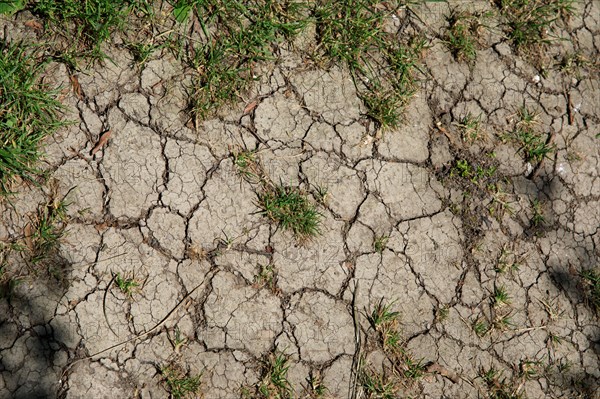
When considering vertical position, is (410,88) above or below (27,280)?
above

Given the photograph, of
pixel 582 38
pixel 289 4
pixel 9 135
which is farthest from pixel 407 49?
pixel 9 135

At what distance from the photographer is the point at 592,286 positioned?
3.50 meters

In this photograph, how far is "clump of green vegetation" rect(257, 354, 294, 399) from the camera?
301 cm

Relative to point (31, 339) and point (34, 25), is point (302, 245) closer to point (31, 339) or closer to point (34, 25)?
point (31, 339)

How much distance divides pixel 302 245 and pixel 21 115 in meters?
1.47

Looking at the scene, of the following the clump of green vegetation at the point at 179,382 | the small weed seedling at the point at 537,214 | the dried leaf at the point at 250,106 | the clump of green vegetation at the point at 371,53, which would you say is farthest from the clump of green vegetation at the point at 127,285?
the small weed seedling at the point at 537,214

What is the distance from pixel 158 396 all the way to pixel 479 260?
175cm

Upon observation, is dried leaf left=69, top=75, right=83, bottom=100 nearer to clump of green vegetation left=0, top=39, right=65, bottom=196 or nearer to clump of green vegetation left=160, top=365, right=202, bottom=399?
clump of green vegetation left=0, top=39, right=65, bottom=196

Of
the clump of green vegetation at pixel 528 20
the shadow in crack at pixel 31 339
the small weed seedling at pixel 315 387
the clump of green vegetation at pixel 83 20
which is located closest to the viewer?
the shadow in crack at pixel 31 339

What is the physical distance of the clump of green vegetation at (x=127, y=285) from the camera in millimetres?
2990

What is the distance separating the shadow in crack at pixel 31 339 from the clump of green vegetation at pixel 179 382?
45 centimetres

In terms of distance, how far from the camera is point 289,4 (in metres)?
3.42

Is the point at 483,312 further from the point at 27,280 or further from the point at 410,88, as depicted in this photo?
the point at 27,280

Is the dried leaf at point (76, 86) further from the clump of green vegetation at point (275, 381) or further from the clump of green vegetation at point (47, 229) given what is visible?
the clump of green vegetation at point (275, 381)
